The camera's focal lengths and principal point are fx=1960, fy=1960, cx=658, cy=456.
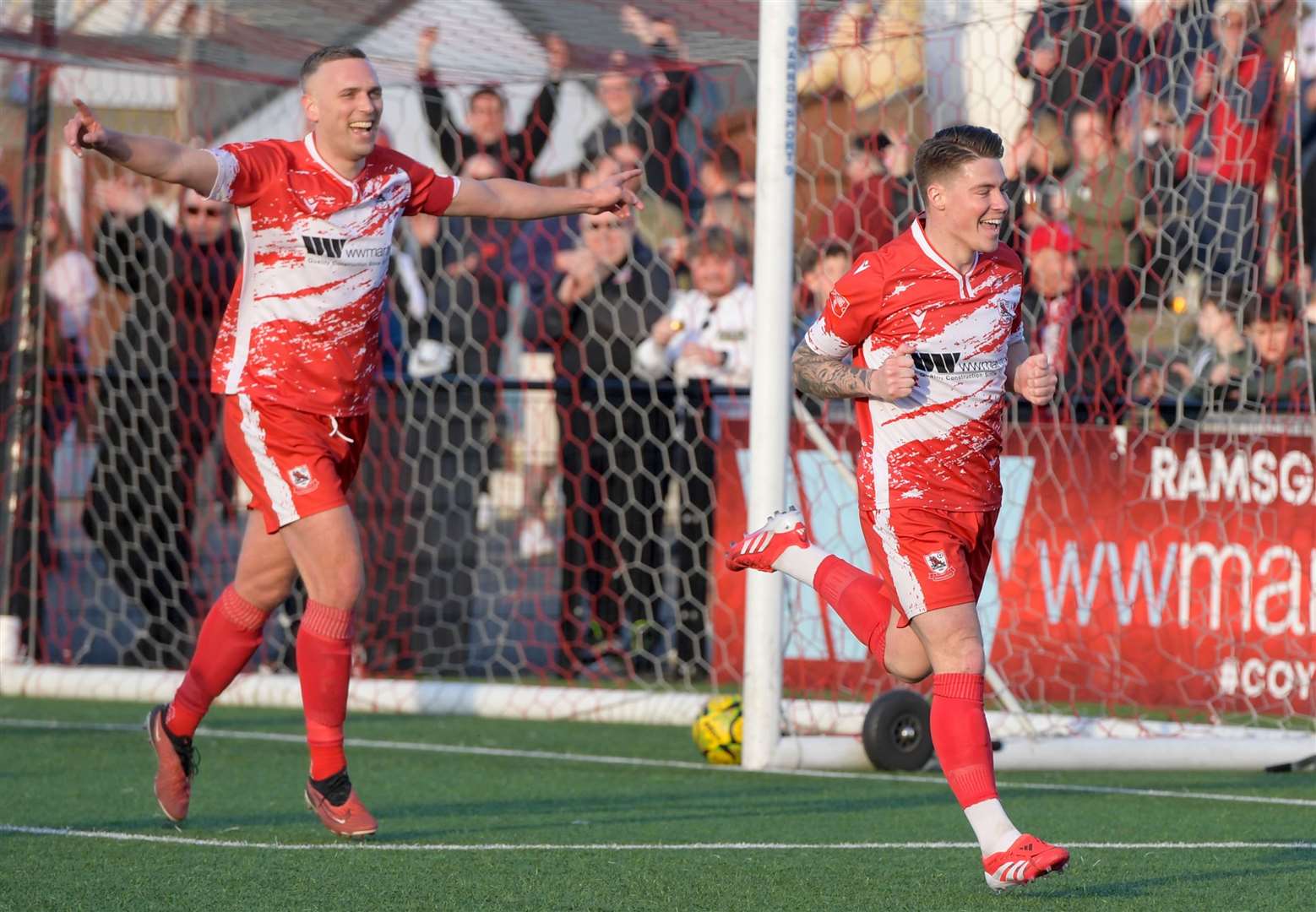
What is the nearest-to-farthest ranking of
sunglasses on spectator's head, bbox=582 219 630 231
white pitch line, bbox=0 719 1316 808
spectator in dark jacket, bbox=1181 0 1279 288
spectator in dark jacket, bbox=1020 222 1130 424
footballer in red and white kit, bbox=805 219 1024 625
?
footballer in red and white kit, bbox=805 219 1024 625 → white pitch line, bbox=0 719 1316 808 → spectator in dark jacket, bbox=1181 0 1279 288 → spectator in dark jacket, bbox=1020 222 1130 424 → sunglasses on spectator's head, bbox=582 219 630 231

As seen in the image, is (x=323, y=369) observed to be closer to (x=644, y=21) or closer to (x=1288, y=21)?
(x=644, y=21)

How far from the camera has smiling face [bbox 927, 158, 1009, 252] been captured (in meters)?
4.43

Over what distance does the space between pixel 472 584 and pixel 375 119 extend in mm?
4426

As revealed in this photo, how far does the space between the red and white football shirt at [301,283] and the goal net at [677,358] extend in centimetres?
191

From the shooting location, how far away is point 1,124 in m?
9.62

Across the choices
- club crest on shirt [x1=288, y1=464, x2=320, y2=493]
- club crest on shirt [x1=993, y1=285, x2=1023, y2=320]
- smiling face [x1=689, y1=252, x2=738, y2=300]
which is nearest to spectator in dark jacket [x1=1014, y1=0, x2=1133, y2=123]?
smiling face [x1=689, y1=252, x2=738, y2=300]

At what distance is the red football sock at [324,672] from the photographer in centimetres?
504

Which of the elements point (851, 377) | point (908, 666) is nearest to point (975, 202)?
point (851, 377)

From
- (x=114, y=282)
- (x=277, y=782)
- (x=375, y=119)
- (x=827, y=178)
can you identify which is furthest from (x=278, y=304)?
(x=114, y=282)

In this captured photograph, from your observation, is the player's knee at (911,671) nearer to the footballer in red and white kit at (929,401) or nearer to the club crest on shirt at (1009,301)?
the footballer in red and white kit at (929,401)

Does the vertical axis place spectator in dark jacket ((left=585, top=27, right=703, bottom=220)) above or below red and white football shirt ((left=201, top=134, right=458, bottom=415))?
above

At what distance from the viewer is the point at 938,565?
4430 millimetres

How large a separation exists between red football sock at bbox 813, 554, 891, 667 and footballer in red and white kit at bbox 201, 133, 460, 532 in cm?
129

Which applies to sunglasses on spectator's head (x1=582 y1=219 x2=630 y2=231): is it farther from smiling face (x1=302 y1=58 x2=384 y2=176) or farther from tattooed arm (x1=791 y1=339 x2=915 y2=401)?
tattooed arm (x1=791 y1=339 x2=915 y2=401)
